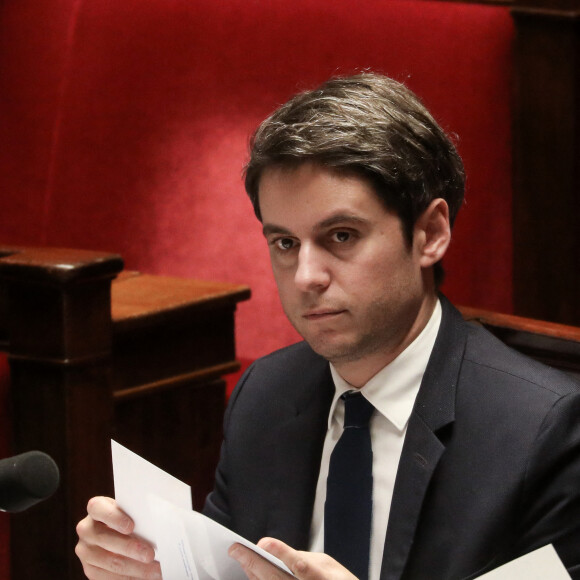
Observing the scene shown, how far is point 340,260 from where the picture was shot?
816mm

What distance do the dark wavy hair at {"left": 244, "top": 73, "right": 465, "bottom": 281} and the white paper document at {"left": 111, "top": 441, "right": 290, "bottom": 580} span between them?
0.26 meters

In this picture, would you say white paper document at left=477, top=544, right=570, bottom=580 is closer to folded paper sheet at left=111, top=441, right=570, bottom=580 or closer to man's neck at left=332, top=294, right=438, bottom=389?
folded paper sheet at left=111, top=441, right=570, bottom=580

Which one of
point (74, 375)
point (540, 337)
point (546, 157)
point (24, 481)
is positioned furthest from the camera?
A: point (546, 157)

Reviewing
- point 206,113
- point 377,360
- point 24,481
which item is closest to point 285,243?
point 377,360

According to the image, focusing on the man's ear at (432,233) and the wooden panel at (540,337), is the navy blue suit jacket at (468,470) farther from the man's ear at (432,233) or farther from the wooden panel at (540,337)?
the wooden panel at (540,337)

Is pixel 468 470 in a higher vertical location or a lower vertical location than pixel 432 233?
lower

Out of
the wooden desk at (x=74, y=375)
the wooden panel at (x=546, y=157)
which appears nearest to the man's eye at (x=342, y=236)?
the wooden desk at (x=74, y=375)

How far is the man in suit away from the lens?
2.58 feet

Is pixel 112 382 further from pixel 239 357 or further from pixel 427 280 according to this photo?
pixel 427 280

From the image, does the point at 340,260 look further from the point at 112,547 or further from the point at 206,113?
the point at 206,113

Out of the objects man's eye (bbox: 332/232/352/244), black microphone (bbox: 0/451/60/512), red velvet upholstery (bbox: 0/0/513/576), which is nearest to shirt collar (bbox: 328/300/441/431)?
man's eye (bbox: 332/232/352/244)

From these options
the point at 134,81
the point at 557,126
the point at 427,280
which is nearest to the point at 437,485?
the point at 427,280

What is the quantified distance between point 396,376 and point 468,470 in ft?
0.33

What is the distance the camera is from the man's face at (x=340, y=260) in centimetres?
81
